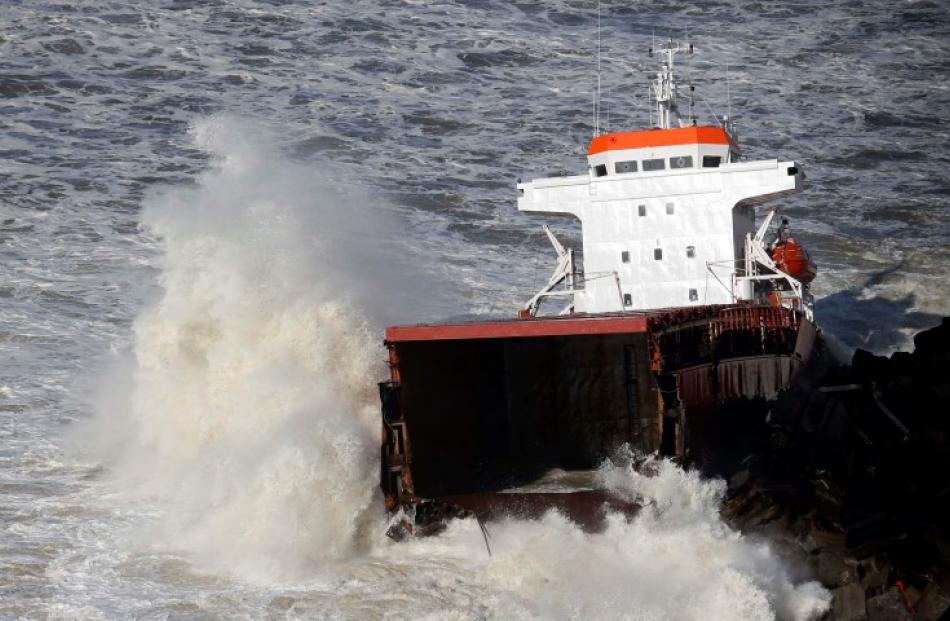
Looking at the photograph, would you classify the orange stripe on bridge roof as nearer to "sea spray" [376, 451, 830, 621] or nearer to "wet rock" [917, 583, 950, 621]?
"sea spray" [376, 451, 830, 621]

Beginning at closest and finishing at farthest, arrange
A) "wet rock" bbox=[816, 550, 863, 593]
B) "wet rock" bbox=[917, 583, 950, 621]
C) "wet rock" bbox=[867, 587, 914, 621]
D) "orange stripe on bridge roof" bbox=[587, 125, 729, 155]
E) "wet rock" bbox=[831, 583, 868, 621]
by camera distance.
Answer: "wet rock" bbox=[917, 583, 950, 621] → "wet rock" bbox=[867, 587, 914, 621] → "wet rock" bbox=[831, 583, 868, 621] → "wet rock" bbox=[816, 550, 863, 593] → "orange stripe on bridge roof" bbox=[587, 125, 729, 155]

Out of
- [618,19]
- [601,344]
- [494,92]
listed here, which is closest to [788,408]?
[601,344]

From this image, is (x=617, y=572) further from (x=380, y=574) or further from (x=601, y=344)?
(x=601, y=344)

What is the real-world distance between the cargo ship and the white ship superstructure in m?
0.03

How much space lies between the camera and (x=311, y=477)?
18.5 meters

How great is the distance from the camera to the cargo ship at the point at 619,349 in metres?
18.4

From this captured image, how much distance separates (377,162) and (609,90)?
1182 centimetres

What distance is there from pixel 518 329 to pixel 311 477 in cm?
341

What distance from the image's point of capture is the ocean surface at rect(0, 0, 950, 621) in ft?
55.6

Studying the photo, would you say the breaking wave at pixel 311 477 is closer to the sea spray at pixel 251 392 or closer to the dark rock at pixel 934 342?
the sea spray at pixel 251 392

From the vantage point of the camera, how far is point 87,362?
28.4 meters

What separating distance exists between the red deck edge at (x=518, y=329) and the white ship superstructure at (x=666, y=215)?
23.6 ft

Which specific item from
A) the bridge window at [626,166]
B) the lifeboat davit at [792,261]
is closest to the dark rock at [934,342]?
the lifeboat davit at [792,261]

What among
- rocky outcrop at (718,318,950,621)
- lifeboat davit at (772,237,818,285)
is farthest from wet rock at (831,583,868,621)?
lifeboat davit at (772,237,818,285)
